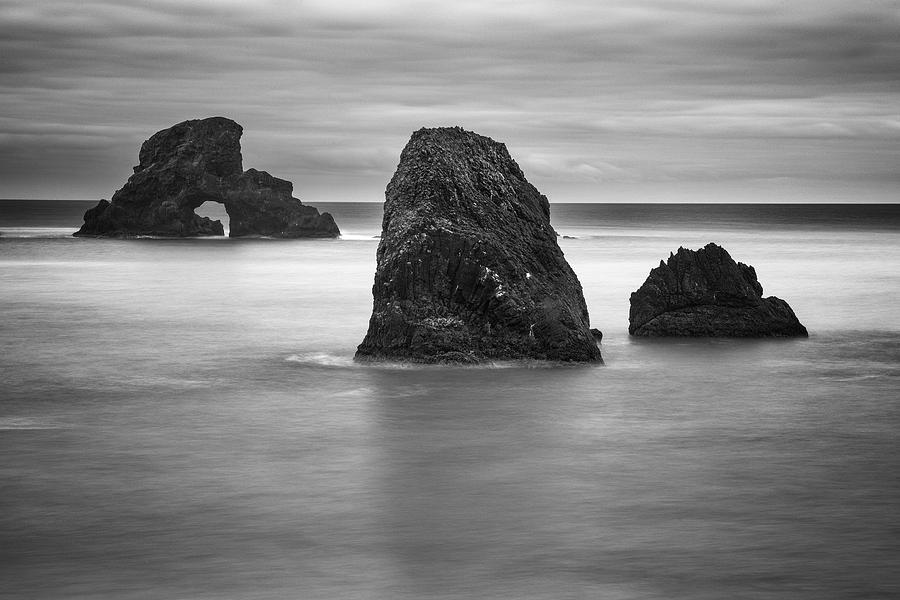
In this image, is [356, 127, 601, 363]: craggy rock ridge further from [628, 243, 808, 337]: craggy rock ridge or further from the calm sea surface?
[628, 243, 808, 337]: craggy rock ridge

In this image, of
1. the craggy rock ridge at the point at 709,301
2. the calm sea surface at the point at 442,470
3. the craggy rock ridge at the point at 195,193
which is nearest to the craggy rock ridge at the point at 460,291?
the calm sea surface at the point at 442,470

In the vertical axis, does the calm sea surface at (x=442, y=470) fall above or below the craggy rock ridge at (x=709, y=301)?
below

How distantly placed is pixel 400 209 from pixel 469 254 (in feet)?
4.97

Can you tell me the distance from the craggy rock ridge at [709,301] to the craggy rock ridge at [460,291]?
12.4 ft

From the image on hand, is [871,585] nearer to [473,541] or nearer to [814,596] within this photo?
[814,596]

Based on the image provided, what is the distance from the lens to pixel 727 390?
15.2 meters

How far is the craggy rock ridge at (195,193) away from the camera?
3401 inches

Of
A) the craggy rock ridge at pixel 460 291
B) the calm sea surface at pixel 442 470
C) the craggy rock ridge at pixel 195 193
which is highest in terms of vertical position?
the craggy rock ridge at pixel 195 193

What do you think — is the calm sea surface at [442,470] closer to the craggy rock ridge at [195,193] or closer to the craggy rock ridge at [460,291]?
the craggy rock ridge at [460,291]

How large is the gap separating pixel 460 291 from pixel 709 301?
6165 mm

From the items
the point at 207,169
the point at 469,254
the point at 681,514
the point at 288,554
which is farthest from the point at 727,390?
the point at 207,169

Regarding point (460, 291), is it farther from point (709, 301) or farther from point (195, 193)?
point (195, 193)

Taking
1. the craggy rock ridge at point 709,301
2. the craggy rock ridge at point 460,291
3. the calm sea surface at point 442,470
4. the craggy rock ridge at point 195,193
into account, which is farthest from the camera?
the craggy rock ridge at point 195,193

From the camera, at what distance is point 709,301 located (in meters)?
20.3
